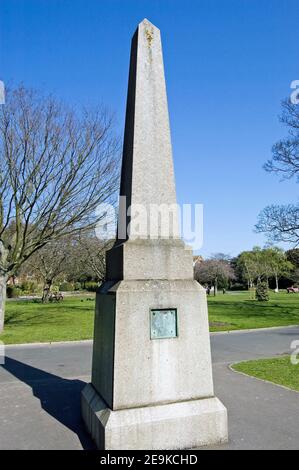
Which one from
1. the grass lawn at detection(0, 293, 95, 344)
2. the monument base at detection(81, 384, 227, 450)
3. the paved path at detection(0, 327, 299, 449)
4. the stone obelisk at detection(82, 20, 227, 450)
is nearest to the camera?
the monument base at detection(81, 384, 227, 450)

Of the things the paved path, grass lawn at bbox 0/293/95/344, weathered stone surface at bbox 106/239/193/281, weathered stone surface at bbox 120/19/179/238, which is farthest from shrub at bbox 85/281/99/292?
weathered stone surface at bbox 106/239/193/281

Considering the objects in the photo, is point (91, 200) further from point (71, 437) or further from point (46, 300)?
point (46, 300)

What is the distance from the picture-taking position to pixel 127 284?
399cm

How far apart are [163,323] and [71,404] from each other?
Answer: 259 centimetres

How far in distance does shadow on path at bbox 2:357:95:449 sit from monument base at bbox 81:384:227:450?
500 millimetres

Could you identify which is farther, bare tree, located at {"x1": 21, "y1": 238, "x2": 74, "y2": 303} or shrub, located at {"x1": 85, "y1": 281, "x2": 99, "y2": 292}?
shrub, located at {"x1": 85, "y1": 281, "x2": 99, "y2": 292}

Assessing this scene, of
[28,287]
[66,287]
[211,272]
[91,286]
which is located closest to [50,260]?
[28,287]

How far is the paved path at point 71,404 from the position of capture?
159 inches

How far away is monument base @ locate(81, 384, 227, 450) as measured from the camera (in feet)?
11.7

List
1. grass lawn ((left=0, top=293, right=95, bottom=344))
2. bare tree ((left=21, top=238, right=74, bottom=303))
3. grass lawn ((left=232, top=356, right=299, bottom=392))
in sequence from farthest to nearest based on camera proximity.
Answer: bare tree ((left=21, top=238, right=74, bottom=303))
grass lawn ((left=0, top=293, right=95, bottom=344))
grass lawn ((left=232, top=356, right=299, bottom=392))

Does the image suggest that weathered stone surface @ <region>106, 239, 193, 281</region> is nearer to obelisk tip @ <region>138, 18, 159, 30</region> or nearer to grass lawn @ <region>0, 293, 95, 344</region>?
obelisk tip @ <region>138, 18, 159, 30</region>

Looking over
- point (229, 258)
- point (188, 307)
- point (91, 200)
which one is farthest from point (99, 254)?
point (229, 258)

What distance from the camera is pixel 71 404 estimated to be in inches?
213

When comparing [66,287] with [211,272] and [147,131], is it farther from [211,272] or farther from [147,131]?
[147,131]
